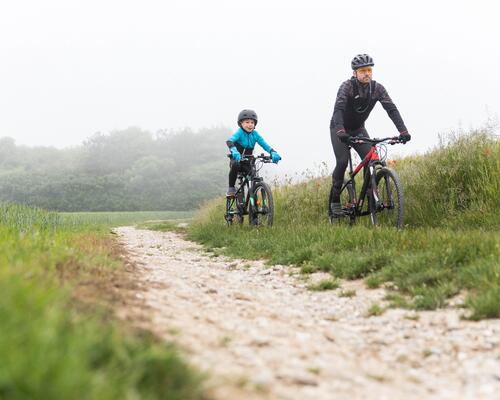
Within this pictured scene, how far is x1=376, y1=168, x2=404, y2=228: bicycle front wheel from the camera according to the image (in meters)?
7.27

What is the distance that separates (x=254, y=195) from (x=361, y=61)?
3.57 m

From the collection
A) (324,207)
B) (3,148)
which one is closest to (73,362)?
(324,207)

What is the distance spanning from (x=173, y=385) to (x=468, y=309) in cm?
283

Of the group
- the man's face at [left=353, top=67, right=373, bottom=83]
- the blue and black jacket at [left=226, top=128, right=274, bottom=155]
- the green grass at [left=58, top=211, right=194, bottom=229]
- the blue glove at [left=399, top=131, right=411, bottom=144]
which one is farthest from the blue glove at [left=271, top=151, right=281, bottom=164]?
the green grass at [left=58, top=211, right=194, bottom=229]

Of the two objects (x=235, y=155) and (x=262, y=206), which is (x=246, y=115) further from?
(x=262, y=206)

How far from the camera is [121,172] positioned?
61531mm

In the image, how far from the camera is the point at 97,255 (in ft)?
16.6

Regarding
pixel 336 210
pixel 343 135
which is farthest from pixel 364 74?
pixel 336 210

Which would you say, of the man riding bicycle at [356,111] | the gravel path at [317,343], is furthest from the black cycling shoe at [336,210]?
the gravel path at [317,343]

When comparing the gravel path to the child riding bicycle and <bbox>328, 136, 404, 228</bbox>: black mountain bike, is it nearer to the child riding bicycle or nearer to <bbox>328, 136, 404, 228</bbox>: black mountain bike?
<bbox>328, 136, 404, 228</bbox>: black mountain bike

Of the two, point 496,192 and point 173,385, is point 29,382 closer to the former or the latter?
point 173,385

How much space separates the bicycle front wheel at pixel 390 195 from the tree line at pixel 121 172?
133 feet

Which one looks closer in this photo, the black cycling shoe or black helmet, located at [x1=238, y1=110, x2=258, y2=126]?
the black cycling shoe

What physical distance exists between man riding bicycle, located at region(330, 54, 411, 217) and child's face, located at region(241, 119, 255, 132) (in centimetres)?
223
